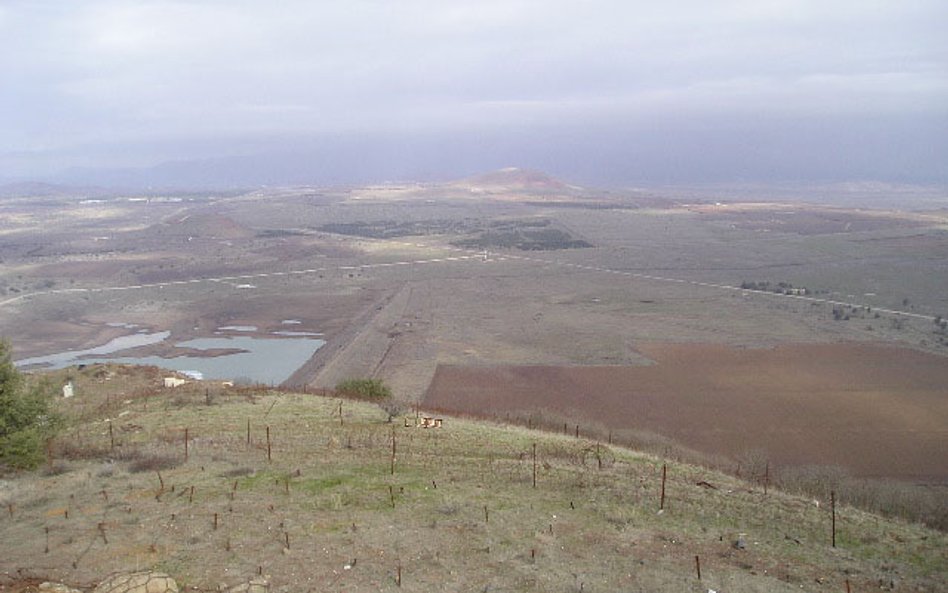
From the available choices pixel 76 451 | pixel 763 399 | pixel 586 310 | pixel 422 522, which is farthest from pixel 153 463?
pixel 586 310

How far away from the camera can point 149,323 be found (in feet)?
159

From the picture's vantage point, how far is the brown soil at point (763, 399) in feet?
81.9

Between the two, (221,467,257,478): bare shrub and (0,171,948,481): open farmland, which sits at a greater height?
(221,467,257,478): bare shrub

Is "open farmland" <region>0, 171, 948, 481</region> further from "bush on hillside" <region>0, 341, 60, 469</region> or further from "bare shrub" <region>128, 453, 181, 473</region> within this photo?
"bush on hillside" <region>0, 341, 60, 469</region>

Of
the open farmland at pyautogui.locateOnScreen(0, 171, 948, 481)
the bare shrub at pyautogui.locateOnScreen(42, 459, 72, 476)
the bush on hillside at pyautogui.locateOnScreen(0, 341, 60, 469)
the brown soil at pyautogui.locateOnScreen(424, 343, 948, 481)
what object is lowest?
the brown soil at pyautogui.locateOnScreen(424, 343, 948, 481)

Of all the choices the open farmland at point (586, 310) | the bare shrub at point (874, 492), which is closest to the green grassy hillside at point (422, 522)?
the bare shrub at point (874, 492)

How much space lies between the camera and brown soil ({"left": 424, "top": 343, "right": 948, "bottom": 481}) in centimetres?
2495

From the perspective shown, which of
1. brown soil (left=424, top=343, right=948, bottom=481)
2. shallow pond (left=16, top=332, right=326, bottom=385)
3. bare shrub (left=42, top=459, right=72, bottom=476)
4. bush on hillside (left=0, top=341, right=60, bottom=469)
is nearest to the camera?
bush on hillside (left=0, top=341, right=60, bottom=469)

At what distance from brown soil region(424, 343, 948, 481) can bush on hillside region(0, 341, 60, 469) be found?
16191 millimetres

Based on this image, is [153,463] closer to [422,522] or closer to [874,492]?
[422,522]

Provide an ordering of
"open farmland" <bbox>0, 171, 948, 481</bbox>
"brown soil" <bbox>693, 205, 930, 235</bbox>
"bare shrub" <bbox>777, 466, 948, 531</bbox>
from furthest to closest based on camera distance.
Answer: "brown soil" <bbox>693, 205, 930, 235</bbox> < "open farmland" <bbox>0, 171, 948, 481</bbox> < "bare shrub" <bbox>777, 466, 948, 531</bbox>

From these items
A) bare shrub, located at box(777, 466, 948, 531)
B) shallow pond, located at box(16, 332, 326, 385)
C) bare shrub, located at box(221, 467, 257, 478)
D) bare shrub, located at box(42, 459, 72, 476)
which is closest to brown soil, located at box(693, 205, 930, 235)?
shallow pond, located at box(16, 332, 326, 385)

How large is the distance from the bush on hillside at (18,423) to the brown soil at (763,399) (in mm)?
16191

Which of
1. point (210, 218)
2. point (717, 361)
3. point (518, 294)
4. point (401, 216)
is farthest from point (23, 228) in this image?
point (717, 361)
